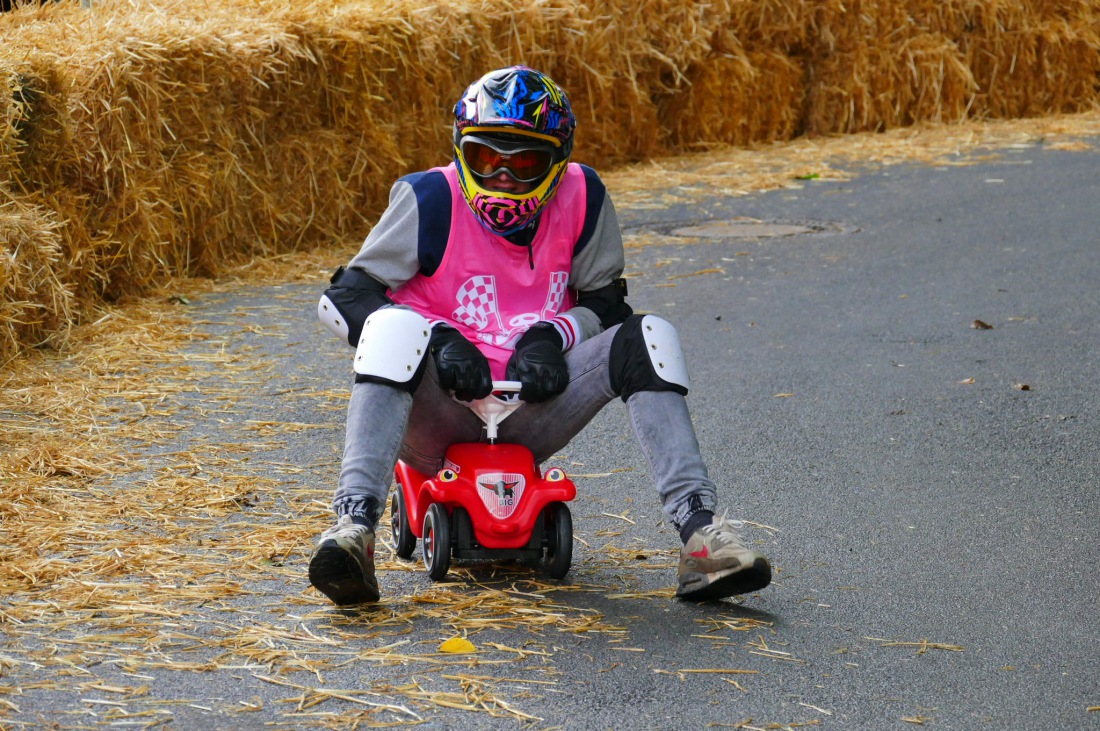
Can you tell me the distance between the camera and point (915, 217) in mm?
9773

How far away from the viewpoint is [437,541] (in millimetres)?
3607

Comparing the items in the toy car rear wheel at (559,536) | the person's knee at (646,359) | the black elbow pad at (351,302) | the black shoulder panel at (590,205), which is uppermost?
the black shoulder panel at (590,205)

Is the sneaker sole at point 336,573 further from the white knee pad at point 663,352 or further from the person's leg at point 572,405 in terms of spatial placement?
the white knee pad at point 663,352

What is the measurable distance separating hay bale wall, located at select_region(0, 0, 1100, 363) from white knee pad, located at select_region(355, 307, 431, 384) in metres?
3.44

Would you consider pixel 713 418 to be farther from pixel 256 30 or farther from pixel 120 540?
pixel 256 30

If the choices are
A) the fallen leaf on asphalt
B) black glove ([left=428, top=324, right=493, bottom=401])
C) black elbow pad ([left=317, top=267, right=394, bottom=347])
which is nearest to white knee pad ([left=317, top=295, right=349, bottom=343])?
black elbow pad ([left=317, top=267, right=394, bottom=347])

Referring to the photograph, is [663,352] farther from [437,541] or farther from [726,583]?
[437,541]

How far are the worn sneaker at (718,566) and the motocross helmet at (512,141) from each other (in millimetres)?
980

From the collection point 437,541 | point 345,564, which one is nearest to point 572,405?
point 437,541

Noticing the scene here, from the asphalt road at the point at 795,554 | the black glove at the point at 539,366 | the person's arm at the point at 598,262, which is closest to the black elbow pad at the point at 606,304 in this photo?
the person's arm at the point at 598,262

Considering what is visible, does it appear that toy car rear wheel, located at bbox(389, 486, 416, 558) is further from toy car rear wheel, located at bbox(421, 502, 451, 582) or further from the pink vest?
the pink vest

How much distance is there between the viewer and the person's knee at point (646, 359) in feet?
11.7

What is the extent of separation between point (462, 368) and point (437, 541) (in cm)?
46

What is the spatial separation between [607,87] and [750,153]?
174 cm
